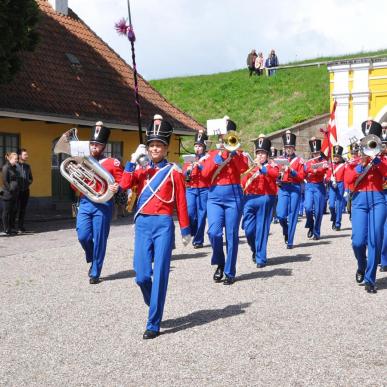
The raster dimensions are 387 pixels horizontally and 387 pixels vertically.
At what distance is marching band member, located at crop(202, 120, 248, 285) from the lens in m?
9.27

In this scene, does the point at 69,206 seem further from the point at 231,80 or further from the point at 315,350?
the point at 231,80

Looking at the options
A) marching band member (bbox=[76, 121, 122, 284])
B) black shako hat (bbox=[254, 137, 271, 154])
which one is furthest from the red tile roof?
marching band member (bbox=[76, 121, 122, 284])

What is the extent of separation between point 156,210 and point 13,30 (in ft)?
35.1

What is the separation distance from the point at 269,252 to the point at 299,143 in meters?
24.4

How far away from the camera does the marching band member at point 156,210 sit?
21.7 feet

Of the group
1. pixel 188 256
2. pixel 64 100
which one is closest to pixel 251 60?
pixel 64 100

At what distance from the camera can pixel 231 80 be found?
4884 centimetres

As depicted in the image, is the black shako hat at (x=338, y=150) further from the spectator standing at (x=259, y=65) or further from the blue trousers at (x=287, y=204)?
the spectator standing at (x=259, y=65)

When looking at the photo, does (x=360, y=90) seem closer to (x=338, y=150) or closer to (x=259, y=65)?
(x=259, y=65)

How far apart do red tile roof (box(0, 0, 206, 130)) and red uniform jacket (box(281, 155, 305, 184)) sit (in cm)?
847

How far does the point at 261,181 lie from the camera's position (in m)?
11.0

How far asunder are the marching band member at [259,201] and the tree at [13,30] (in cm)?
749

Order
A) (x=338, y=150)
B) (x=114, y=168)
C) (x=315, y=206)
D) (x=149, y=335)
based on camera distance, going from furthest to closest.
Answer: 1. (x=338, y=150)
2. (x=315, y=206)
3. (x=114, y=168)
4. (x=149, y=335)

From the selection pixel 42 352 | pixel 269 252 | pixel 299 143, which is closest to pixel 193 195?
pixel 269 252
